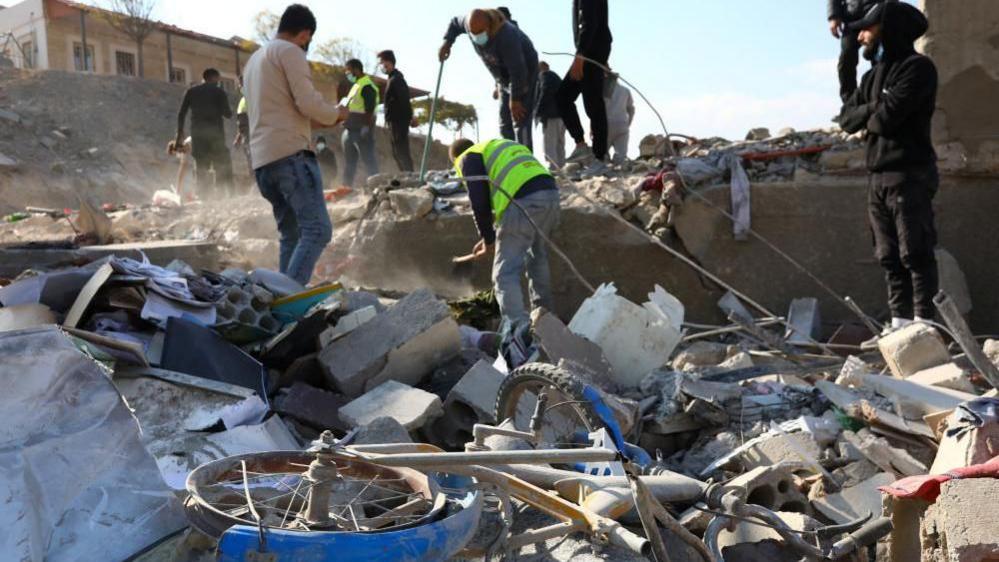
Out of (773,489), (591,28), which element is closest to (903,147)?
(773,489)

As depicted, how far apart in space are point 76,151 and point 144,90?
17.7 ft

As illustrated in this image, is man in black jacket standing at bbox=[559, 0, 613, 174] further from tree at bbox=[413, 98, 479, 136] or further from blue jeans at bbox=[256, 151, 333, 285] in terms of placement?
tree at bbox=[413, 98, 479, 136]

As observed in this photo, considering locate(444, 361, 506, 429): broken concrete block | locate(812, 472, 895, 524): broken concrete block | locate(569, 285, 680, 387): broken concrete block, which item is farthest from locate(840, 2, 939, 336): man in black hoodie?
locate(444, 361, 506, 429): broken concrete block

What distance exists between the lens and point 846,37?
666cm

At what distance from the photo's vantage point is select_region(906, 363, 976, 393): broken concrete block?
412 centimetres

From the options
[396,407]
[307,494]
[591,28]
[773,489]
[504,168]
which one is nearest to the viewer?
[307,494]

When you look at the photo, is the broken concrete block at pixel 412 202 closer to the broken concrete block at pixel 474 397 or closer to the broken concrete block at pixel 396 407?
the broken concrete block at pixel 474 397

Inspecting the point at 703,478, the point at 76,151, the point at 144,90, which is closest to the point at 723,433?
the point at 703,478

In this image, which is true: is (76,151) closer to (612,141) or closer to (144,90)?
(144,90)

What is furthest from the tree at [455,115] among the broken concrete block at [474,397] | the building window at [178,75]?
the broken concrete block at [474,397]

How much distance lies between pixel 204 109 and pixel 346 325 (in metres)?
5.87

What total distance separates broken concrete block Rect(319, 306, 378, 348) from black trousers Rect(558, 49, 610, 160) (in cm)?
349

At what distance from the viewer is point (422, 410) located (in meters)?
3.78

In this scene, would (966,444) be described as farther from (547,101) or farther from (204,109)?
(204,109)
